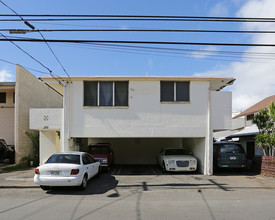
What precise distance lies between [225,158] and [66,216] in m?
9.00

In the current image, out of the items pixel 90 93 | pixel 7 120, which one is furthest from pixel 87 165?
pixel 7 120

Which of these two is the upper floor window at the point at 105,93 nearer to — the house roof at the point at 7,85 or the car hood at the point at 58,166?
the car hood at the point at 58,166

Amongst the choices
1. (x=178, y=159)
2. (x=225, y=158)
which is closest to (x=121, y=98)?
(x=178, y=159)

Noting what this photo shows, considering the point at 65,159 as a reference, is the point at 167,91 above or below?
above

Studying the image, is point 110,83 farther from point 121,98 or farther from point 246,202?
point 246,202

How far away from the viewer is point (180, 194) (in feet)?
23.3

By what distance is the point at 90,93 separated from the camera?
1099cm

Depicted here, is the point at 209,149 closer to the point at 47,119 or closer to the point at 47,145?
the point at 47,119

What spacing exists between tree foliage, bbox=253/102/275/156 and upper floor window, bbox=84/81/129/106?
7.22 m

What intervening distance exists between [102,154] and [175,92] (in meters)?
5.41

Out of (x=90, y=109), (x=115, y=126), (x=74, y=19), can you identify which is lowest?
(x=115, y=126)

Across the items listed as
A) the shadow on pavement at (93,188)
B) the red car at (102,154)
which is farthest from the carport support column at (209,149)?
the red car at (102,154)

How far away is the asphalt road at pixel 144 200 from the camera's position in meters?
5.12

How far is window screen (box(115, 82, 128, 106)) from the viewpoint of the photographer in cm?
1093
